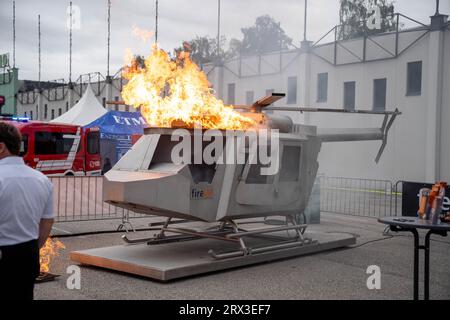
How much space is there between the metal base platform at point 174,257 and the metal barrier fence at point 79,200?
3.73 m

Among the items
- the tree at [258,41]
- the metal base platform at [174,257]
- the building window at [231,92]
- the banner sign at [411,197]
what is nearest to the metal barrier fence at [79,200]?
the metal base platform at [174,257]

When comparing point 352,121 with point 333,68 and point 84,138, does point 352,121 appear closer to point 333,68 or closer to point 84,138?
point 333,68

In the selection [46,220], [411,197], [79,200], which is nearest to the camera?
[46,220]

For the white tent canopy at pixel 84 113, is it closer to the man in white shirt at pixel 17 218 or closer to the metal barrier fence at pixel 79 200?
the metal barrier fence at pixel 79 200

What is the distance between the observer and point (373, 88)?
77.8 ft

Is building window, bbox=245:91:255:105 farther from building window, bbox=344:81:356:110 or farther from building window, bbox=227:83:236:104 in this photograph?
building window, bbox=344:81:356:110

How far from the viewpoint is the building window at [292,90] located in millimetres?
25984

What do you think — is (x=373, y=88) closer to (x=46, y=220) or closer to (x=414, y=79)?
(x=414, y=79)

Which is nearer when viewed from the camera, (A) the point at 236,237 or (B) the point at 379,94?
(A) the point at 236,237

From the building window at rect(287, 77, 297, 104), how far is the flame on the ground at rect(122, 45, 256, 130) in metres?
17.9

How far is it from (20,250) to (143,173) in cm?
363

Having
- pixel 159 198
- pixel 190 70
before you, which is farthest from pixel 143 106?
pixel 159 198

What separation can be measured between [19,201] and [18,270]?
50cm

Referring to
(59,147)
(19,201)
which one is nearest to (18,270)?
(19,201)
